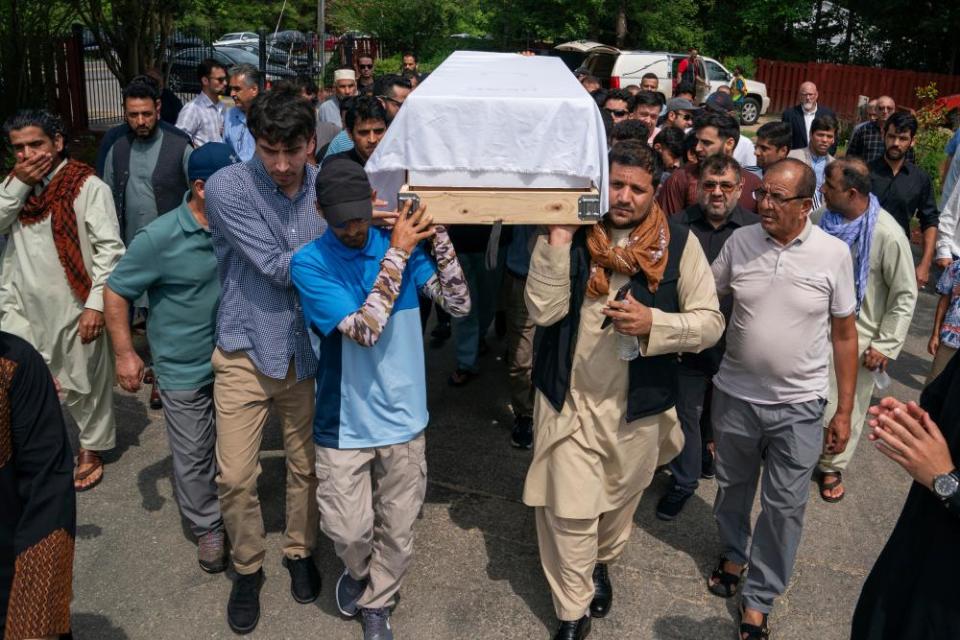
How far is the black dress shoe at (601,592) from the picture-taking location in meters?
3.84

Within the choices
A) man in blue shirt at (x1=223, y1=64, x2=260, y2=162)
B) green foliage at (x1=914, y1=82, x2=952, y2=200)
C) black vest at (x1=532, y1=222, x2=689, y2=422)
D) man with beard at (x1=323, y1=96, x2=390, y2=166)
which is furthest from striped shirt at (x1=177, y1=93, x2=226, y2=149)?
green foliage at (x1=914, y1=82, x2=952, y2=200)

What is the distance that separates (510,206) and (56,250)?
2599 mm

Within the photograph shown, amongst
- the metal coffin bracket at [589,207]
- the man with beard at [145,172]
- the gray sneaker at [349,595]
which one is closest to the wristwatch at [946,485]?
the metal coffin bracket at [589,207]

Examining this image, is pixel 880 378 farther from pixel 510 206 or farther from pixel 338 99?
pixel 338 99

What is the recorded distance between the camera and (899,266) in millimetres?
4574

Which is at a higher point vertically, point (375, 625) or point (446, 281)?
point (446, 281)

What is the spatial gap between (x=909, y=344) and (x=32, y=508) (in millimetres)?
7208

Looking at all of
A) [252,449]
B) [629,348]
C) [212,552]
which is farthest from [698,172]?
[212,552]

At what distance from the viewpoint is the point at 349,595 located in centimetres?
376

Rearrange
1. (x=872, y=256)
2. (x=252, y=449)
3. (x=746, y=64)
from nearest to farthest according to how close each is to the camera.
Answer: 1. (x=252, y=449)
2. (x=872, y=256)
3. (x=746, y=64)

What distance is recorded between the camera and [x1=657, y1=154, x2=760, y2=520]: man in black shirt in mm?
4395

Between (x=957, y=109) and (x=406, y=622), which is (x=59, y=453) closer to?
(x=406, y=622)

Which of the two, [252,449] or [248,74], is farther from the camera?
[248,74]

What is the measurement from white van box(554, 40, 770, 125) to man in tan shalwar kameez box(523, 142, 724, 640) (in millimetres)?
18218
